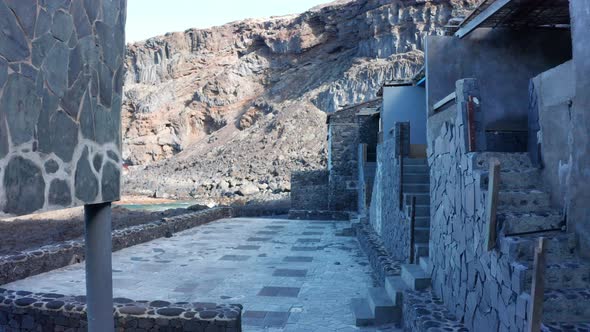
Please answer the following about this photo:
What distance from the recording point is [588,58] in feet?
11.7

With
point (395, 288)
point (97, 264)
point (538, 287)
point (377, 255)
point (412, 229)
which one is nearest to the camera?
point (538, 287)

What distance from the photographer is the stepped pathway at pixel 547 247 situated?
3256mm

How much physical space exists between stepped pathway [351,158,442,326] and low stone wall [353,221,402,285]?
30 centimetres

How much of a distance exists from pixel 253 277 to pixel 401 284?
342 centimetres

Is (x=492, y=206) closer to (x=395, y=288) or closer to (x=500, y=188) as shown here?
(x=500, y=188)

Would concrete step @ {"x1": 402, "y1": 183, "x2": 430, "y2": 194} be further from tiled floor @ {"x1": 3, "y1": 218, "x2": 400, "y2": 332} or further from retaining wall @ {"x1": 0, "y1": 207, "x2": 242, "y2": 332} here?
retaining wall @ {"x1": 0, "y1": 207, "x2": 242, "y2": 332}

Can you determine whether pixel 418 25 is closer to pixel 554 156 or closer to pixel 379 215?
pixel 379 215

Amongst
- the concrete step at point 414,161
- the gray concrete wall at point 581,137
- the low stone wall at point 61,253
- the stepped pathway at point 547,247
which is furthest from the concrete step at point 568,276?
the low stone wall at point 61,253

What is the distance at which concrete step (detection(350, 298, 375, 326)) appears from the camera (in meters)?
6.01

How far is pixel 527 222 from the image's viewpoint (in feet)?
12.5

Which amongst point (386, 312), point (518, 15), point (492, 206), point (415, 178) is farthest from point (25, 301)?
point (518, 15)

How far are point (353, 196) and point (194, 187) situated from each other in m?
19.5

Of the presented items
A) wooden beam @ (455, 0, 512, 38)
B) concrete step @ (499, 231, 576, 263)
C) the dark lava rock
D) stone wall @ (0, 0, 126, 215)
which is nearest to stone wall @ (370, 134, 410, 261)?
wooden beam @ (455, 0, 512, 38)

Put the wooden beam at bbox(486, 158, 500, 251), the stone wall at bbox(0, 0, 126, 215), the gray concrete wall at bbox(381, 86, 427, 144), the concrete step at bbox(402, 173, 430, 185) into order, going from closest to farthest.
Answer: the stone wall at bbox(0, 0, 126, 215) < the wooden beam at bbox(486, 158, 500, 251) < the concrete step at bbox(402, 173, 430, 185) < the gray concrete wall at bbox(381, 86, 427, 144)
